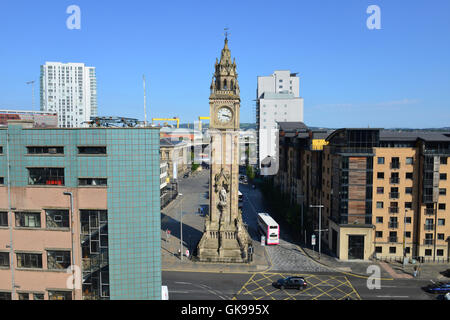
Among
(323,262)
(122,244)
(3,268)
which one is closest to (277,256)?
(323,262)

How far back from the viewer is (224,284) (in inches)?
1827

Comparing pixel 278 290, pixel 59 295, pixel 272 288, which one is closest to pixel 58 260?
pixel 59 295

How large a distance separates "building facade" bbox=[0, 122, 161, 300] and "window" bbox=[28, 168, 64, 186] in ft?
0.26

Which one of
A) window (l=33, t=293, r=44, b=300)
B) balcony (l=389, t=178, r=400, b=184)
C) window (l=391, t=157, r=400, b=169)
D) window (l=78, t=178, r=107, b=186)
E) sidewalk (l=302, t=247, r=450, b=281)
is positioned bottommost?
sidewalk (l=302, t=247, r=450, b=281)

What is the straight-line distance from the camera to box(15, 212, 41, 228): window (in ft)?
90.4

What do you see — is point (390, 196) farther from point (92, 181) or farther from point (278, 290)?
point (92, 181)

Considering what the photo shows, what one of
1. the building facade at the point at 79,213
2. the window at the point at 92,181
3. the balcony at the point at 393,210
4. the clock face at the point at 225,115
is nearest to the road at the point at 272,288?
the balcony at the point at 393,210

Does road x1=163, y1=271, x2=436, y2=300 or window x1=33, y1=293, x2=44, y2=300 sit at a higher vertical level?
window x1=33, y1=293, x2=44, y2=300

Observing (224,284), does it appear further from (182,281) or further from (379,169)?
(379,169)

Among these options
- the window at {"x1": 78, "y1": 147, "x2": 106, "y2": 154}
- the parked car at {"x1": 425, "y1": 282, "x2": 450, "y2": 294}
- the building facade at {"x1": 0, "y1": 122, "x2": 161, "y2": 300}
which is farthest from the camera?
the parked car at {"x1": 425, "y1": 282, "x2": 450, "y2": 294}

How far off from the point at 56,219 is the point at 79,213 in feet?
6.37

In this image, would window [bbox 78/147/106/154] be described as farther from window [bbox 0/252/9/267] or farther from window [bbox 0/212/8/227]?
window [bbox 0/252/9/267]

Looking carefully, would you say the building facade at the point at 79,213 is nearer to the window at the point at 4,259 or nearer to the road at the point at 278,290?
the window at the point at 4,259

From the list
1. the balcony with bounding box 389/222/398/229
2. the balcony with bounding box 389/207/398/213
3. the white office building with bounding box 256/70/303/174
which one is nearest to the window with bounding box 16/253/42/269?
the balcony with bounding box 389/207/398/213
